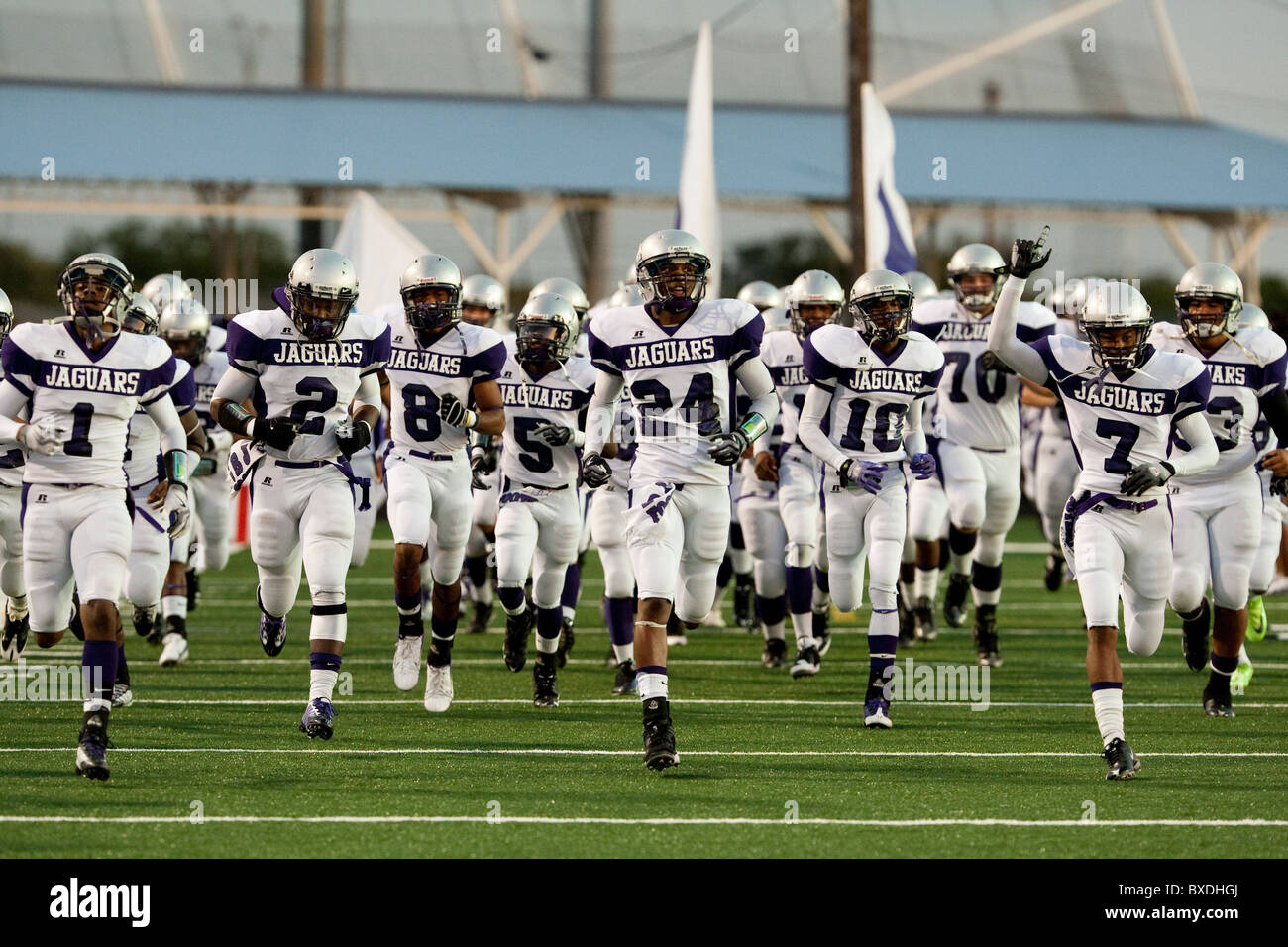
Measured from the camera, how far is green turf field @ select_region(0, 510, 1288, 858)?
5.72 meters

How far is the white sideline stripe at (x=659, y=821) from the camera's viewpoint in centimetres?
591

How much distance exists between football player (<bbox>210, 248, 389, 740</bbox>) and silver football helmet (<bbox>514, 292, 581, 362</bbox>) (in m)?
1.39

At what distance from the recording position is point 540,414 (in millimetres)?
9086

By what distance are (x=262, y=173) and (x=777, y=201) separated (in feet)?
19.0

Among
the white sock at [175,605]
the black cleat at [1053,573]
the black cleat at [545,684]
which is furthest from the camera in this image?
the black cleat at [1053,573]

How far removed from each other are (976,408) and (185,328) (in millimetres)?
4151

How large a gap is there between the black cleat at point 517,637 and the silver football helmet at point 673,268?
7.32 feet

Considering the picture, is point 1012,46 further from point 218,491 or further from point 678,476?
point 678,476

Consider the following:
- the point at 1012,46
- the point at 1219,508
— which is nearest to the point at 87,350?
the point at 1219,508

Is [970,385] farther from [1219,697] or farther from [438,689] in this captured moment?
[438,689]

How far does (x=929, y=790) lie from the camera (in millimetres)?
6559

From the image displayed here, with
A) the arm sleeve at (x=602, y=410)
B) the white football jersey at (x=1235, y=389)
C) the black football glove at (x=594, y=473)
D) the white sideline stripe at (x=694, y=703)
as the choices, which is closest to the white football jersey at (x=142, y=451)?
the white sideline stripe at (x=694, y=703)

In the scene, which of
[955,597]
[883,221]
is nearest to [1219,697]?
[955,597]

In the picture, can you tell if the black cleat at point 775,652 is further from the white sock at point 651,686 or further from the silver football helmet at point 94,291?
the silver football helmet at point 94,291
